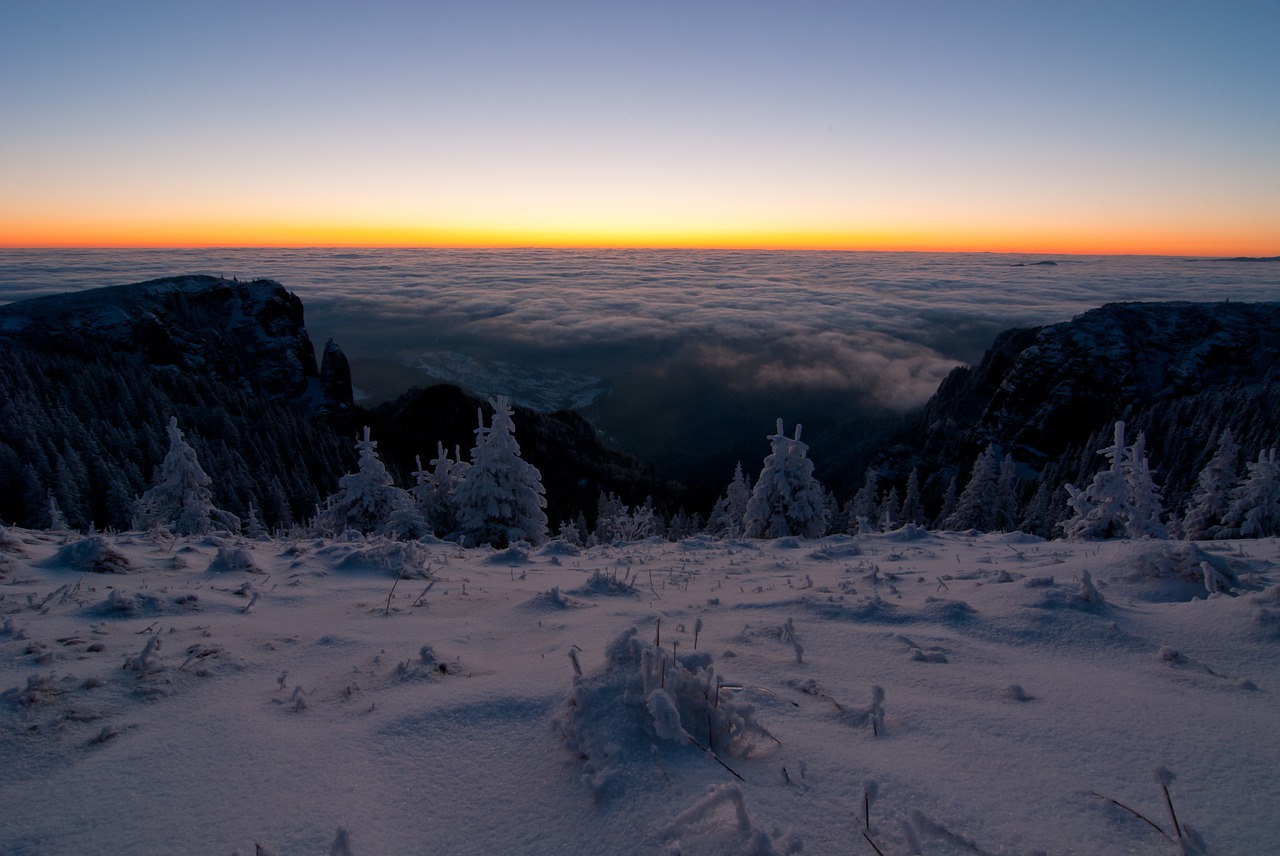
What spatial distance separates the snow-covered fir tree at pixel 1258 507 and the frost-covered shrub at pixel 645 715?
116 ft

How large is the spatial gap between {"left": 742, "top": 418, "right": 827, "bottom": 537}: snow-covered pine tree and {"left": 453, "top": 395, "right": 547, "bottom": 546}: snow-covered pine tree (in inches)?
402

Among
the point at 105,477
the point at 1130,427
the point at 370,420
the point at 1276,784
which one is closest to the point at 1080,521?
the point at 1276,784

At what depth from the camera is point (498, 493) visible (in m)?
24.6

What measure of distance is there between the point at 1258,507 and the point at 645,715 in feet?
123

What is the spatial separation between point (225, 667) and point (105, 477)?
245 feet

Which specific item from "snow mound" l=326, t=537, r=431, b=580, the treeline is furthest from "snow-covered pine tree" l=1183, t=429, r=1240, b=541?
the treeline

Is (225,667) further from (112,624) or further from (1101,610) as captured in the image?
(1101,610)

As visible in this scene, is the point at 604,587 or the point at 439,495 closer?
the point at 604,587

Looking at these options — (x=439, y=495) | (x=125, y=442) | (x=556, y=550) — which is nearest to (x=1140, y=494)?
(x=556, y=550)

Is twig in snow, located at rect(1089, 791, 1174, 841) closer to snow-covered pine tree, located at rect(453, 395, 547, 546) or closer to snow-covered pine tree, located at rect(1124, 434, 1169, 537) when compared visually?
snow-covered pine tree, located at rect(453, 395, 547, 546)

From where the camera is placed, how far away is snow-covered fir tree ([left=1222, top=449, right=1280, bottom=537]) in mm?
27062

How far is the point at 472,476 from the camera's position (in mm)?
24797


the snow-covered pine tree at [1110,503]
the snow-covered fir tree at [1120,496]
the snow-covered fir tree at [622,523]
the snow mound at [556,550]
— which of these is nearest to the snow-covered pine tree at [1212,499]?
the snow-covered fir tree at [1120,496]

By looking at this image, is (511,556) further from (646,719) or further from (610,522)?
(610,522)
